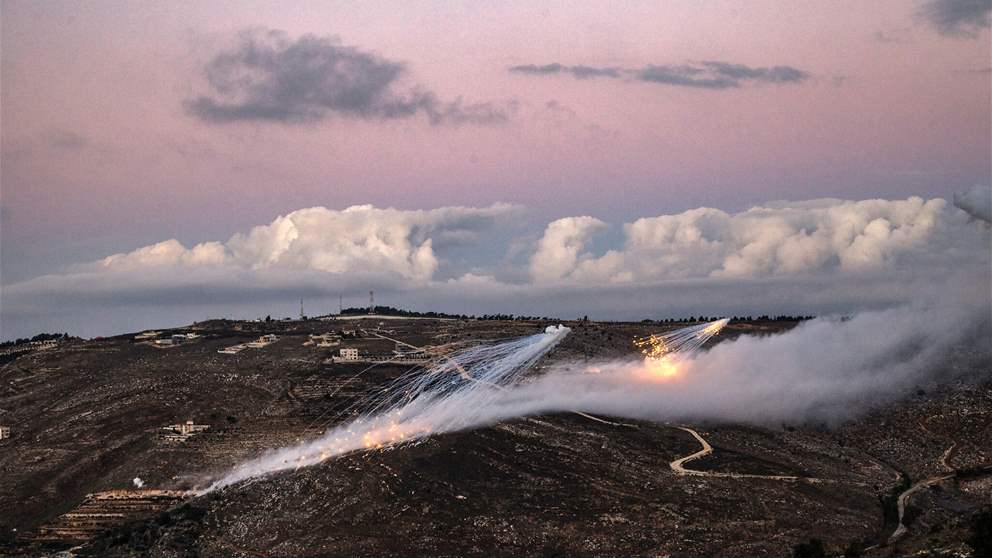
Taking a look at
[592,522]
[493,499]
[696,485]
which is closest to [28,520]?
[493,499]

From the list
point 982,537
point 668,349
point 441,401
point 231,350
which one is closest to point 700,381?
point 668,349

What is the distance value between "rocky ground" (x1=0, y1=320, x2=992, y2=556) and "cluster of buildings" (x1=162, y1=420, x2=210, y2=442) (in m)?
1.54

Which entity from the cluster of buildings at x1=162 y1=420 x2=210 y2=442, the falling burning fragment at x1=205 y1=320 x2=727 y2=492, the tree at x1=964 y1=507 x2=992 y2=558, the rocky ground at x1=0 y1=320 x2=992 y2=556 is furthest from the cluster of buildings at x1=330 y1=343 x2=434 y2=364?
the tree at x1=964 y1=507 x2=992 y2=558

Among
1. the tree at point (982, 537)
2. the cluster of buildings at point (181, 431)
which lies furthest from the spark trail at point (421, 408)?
the tree at point (982, 537)

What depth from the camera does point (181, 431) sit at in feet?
470

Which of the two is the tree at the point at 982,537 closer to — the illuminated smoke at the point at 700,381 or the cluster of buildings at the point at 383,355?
the illuminated smoke at the point at 700,381

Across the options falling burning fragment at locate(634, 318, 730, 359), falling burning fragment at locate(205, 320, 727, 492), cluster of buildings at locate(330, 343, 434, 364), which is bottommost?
falling burning fragment at locate(205, 320, 727, 492)

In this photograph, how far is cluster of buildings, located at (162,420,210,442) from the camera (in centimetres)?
14149

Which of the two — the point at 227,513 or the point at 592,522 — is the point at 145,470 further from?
the point at 592,522

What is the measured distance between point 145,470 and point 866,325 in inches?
4654

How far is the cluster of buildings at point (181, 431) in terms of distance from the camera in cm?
14149

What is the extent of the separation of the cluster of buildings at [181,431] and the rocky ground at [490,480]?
1.54 meters

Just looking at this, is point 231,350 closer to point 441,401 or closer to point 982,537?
point 441,401

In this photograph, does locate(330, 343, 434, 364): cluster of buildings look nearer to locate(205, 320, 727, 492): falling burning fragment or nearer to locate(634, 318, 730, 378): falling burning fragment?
locate(205, 320, 727, 492): falling burning fragment
